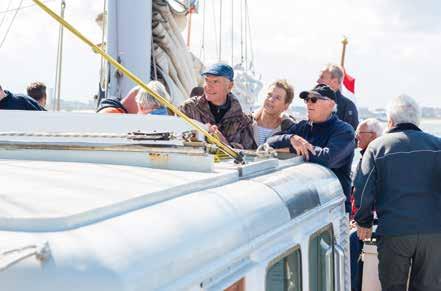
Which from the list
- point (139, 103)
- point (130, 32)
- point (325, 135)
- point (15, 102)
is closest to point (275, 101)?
point (325, 135)

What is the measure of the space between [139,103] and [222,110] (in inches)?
22.7

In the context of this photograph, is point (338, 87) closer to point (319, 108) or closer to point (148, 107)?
point (319, 108)

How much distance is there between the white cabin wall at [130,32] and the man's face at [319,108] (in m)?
3.56

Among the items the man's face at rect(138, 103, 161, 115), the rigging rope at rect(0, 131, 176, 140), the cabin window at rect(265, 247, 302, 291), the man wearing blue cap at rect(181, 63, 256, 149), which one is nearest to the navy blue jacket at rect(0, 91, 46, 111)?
the man's face at rect(138, 103, 161, 115)

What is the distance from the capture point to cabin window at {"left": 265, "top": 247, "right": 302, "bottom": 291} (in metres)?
2.56

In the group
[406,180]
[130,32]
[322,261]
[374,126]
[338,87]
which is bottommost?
[322,261]

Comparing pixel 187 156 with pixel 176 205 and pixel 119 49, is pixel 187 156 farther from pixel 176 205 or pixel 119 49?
pixel 119 49

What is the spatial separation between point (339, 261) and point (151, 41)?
5099 mm

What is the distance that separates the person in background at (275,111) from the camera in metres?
4.90

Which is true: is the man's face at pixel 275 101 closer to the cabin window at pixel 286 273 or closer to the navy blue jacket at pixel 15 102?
the navy blue jacket at pixel 15 102

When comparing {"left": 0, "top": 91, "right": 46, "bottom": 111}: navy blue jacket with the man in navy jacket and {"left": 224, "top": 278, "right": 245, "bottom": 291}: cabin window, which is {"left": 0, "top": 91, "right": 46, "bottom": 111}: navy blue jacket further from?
{"left": 224, "top": 278, "right": 245, "bottom": 291}: cabin window

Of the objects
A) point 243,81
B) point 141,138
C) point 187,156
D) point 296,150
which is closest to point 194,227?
point 187,156

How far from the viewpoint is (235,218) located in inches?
91.5

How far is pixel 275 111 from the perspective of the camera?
495 centimetres
